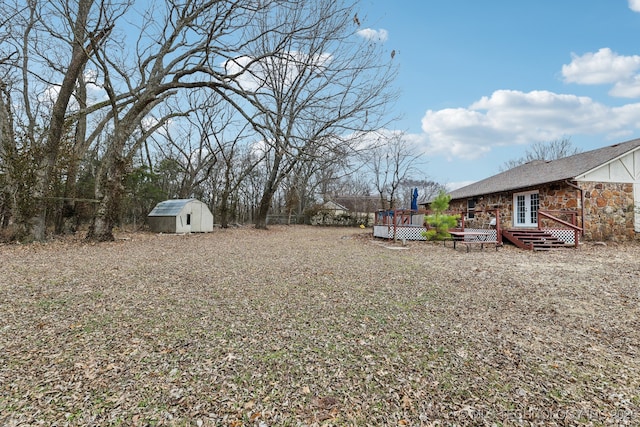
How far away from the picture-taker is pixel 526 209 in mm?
13766

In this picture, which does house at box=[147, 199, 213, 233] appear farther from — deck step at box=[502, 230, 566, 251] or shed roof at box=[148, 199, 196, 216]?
deck step at box=[502, 230, 566, 251]

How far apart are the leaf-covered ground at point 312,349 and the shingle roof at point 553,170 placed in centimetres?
809

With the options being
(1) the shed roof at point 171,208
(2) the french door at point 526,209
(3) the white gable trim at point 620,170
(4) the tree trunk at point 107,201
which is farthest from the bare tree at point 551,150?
(4) the tree trunk at point 107,201

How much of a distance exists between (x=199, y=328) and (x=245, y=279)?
210 centimetres

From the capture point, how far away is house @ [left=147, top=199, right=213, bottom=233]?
14.7 meters

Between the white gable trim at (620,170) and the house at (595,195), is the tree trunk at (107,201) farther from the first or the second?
the white gable trim at (620,170)

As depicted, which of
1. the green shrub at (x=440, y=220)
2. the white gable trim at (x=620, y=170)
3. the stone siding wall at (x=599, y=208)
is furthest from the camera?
the white gable trim at (x=620, y=170)

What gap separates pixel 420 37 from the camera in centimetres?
890

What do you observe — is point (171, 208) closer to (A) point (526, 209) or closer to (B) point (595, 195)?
(A) point (526, 209)

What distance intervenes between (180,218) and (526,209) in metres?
15.1

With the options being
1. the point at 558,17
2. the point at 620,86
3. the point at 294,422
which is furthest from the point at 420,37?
the point at 620,86

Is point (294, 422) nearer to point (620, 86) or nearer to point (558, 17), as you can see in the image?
point (558, 17)

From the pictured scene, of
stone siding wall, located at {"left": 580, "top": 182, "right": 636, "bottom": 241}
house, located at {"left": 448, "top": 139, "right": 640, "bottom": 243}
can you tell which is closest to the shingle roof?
house, located at {"left": 448, "top": 139, "right": 640, "bottom": 243}

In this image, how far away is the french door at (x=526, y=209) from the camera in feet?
43.7
